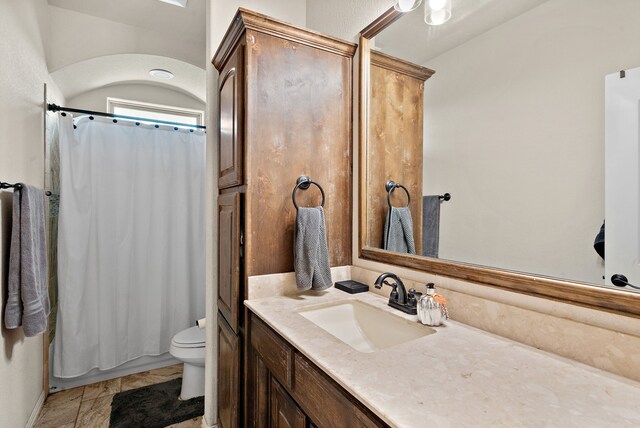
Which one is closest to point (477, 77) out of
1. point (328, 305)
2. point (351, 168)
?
point (351, 168)

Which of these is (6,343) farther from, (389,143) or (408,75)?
(408,75)

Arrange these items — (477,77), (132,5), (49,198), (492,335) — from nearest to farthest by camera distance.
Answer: (492,335) < (477,77) < (132,5) < (49,198)

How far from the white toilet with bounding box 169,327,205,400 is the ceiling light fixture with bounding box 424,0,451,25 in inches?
89.5

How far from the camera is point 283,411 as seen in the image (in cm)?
98

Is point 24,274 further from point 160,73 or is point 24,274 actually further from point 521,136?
point 521,136

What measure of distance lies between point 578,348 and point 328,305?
0.80 meters

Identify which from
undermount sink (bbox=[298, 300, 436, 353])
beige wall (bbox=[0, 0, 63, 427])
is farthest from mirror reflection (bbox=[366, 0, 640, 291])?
beige wall (bbox=[0, 0, 63, 427])

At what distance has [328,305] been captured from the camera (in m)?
1.29

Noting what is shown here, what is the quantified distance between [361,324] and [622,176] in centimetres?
94

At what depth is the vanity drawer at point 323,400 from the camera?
66cm

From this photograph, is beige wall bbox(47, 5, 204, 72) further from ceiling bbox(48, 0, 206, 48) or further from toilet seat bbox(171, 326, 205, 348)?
toilet seat bbox(171, 326, 205, 348)

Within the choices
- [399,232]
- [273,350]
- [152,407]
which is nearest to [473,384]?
[273,350]

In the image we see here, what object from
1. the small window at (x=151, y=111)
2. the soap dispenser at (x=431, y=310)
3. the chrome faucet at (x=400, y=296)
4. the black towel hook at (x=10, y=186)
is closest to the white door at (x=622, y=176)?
the soap dispenser at (x=431, y=310)

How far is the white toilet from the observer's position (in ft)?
6.91
